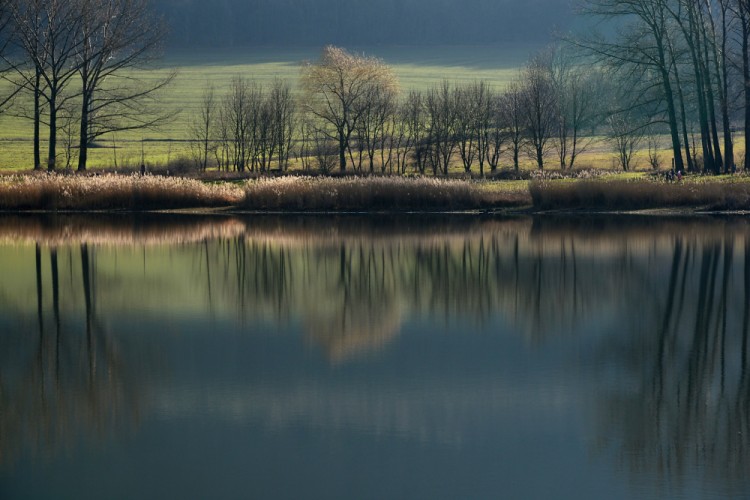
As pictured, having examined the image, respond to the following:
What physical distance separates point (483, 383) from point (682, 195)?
2397 cm

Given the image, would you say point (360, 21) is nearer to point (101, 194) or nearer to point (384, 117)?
point (384, 117)

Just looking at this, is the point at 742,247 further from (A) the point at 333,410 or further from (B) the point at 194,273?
(A) the point at 333,410

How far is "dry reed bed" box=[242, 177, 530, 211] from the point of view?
3534 centimetres

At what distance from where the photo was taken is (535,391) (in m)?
11.6

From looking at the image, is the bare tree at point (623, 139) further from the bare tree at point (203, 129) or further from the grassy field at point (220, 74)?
the bare tree at point (203, 129)

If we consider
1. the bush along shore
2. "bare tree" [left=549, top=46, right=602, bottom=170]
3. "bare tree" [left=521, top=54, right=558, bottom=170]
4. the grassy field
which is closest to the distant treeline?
the grassy field

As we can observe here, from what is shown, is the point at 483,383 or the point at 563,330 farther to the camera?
the point at 563,330

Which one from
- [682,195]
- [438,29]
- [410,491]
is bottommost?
[410,491]

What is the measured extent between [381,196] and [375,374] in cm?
2351

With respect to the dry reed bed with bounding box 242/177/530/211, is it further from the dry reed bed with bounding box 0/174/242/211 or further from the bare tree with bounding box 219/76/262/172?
the bare tree with bounding box 219/76/262/172

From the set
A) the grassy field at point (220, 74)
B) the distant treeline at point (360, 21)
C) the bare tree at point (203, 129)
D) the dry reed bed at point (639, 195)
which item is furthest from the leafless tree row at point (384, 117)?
the distant treeline at point (360, 21)

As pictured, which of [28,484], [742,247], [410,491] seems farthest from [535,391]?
[742,247]

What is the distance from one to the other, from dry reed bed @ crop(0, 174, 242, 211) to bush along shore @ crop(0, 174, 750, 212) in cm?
3

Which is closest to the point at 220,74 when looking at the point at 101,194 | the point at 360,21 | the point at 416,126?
the point at 416,126
